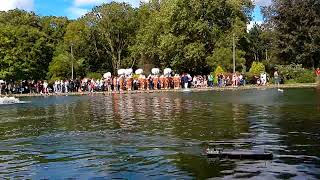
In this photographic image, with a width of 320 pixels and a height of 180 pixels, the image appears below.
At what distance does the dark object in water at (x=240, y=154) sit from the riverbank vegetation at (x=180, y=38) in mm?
55128

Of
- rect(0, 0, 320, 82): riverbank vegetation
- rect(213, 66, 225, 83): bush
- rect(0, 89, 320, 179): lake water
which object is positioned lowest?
rect(0, 89, 320, 179): lake water

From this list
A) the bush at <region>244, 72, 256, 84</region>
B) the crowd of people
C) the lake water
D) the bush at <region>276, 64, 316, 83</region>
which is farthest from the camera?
the bush at <region>244, 72, 256, 84</region>

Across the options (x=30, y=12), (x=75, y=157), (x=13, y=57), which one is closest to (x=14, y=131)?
(x=75, y=157)

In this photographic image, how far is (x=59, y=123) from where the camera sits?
1110 inches

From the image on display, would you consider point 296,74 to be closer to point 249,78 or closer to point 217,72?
point 249,78

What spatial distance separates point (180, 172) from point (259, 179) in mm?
2112

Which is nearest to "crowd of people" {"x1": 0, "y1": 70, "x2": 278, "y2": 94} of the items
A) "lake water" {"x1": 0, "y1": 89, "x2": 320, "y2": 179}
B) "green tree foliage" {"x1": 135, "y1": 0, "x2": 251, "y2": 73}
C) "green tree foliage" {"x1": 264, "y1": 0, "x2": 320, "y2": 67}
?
"green tree foliage" {"x1": 135, "y1": 0, "x2": 251, "y2": 73}

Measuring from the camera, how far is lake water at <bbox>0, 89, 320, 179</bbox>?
14.3 meters

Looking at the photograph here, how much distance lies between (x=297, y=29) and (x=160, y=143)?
63.4m

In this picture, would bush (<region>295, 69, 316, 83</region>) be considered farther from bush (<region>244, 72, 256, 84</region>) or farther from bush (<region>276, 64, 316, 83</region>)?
bush (<region>244, 72, 256, 84</region>)

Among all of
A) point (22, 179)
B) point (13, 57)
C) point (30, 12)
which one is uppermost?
point (30, 12)

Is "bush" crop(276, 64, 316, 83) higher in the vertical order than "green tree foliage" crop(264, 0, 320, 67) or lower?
lower

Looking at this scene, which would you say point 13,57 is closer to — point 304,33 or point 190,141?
point 304,33

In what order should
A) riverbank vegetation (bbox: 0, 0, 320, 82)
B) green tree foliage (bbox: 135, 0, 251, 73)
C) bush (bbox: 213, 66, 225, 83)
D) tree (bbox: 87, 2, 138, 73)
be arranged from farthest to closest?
tree (bbox: 87, 2, 138, 73) < green tree foliage (bbox: 135, 0, 251, 73) < riverbank vegetation (bbox: 0, 0, 320, 82) < bush (bbox: 213, 66, 225, 83)
